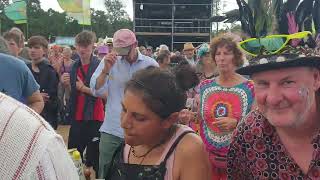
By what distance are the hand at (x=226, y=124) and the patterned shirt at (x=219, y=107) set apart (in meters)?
0.05

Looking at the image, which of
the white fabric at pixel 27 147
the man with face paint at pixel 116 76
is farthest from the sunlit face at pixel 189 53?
the white fabric at pixel 27 147

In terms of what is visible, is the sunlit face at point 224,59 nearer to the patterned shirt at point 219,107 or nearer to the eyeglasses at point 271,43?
the patterned shirt at point 219,107

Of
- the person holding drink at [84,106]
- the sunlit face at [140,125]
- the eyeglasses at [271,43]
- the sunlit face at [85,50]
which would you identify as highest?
the eyeglasses at [271,43]

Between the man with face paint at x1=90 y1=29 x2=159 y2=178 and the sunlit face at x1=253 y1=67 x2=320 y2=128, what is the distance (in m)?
2.61

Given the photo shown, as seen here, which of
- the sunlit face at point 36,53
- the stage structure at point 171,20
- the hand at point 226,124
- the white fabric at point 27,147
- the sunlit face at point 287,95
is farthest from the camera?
the stage structure at point 171,20

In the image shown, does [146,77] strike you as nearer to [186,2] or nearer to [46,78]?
[46,78]

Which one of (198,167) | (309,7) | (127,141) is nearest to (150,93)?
(127,141)

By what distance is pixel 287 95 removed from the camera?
5.63ft

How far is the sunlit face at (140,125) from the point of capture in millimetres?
1984

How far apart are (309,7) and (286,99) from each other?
542 mm

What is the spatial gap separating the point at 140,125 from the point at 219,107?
1515 millimetres

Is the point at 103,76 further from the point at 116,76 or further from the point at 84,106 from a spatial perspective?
the point at 84,106

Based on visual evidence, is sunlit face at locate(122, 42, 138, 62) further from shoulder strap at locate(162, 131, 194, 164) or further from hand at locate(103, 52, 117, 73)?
shoulder strap at locate(162, 131, 194, 164)

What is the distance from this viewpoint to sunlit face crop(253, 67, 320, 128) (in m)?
1.71
